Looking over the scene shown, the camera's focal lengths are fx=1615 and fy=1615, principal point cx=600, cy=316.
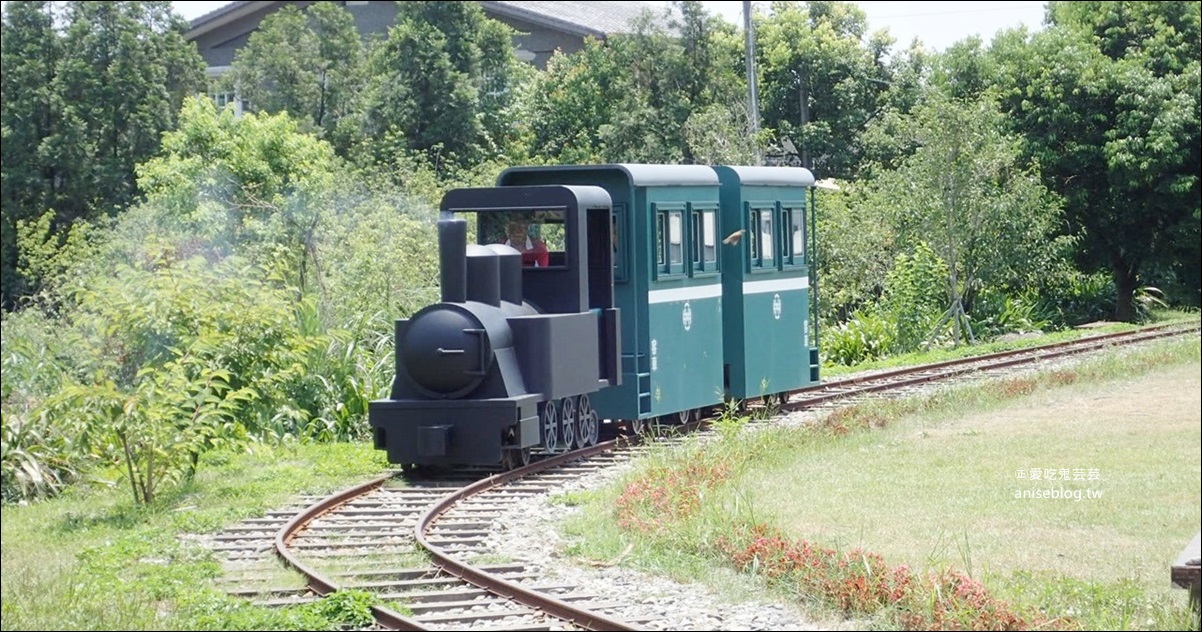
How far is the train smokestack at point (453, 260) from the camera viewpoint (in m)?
14.1

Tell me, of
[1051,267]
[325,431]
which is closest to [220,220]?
[325,431]

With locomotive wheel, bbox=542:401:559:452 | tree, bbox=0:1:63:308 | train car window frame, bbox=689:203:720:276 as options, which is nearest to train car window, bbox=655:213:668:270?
train car window frame, bbox=689:203:720:276

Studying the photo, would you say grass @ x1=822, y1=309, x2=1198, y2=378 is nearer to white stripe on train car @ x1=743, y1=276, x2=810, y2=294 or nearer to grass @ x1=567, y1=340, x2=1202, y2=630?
white stripe on train car @ x1=743, y1=276, x2=810, y2=294

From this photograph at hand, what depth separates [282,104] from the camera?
42094 mm

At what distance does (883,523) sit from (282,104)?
33.0m

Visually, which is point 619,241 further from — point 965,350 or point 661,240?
point 965,350

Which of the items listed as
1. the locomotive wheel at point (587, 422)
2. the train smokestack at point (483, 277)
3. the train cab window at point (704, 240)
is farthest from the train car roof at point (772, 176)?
the train smokestack at point (483, 277)

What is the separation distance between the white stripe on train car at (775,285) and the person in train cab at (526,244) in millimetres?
3414

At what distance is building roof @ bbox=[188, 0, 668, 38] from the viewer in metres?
50.8

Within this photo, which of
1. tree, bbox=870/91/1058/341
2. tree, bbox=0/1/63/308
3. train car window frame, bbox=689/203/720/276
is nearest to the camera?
train car window frame, bbox=689/203/720/276

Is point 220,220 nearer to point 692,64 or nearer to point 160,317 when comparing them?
point 160,317

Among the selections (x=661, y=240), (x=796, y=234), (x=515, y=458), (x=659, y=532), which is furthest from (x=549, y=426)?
(x=796, y=234)

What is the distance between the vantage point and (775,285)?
754 inches

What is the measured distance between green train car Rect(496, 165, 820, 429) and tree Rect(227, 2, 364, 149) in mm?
23031
